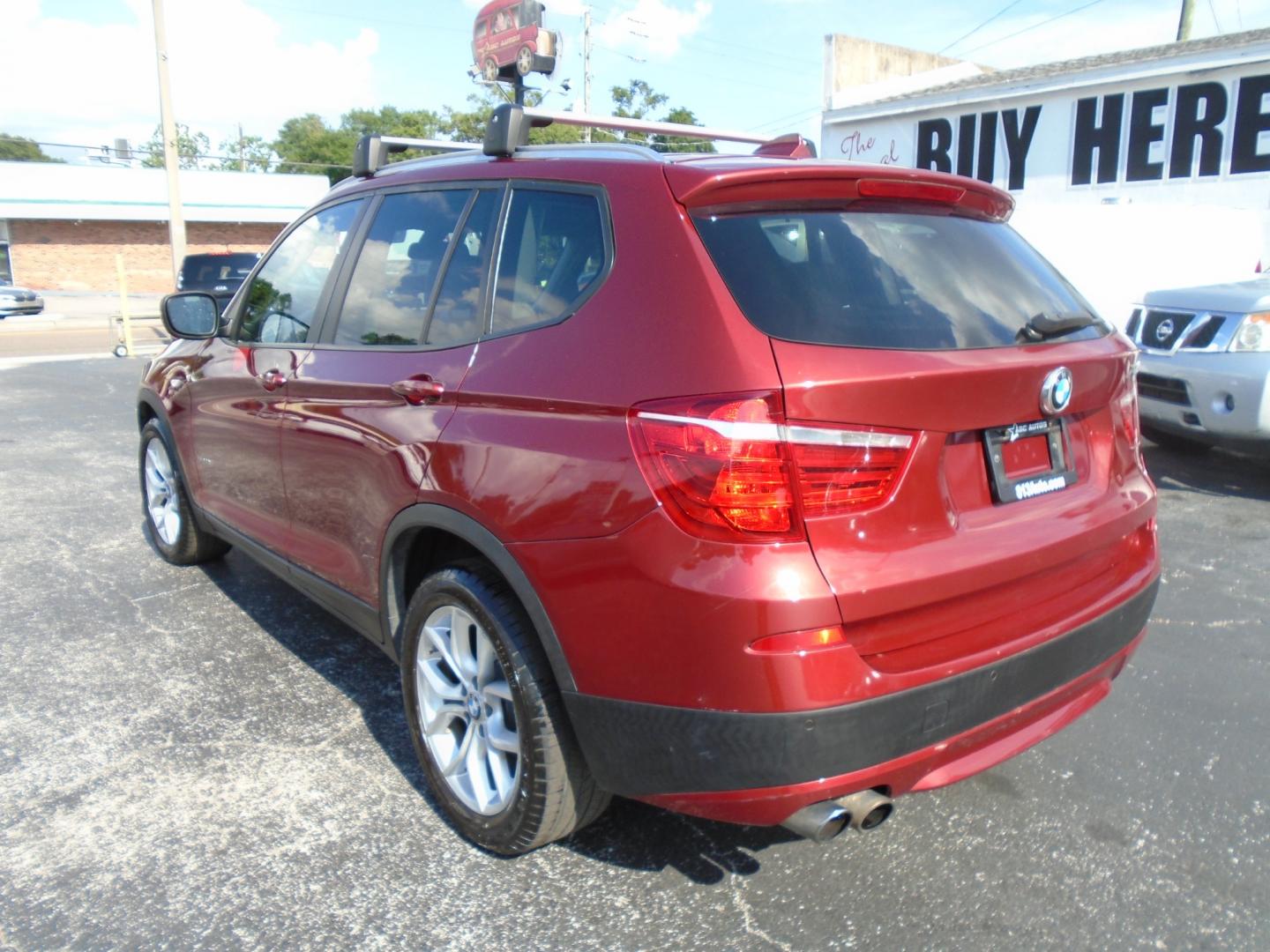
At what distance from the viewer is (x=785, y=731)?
2039 millimetres

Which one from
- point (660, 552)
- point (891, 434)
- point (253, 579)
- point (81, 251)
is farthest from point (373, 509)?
point (81, 251)

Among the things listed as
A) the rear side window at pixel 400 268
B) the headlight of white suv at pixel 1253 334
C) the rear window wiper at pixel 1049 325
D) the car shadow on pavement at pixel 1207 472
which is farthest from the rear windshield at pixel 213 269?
the rear window wiper at pixel 1049 325

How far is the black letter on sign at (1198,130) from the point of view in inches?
562

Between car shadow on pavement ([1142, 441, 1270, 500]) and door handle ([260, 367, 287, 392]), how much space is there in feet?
19.2

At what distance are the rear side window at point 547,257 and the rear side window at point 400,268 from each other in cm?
33

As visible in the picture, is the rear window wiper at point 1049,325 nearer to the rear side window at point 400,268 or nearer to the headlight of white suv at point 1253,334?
the rear side window at point 400,268

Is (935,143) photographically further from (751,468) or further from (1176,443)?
(751,468)

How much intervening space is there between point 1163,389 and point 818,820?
18.6 feet

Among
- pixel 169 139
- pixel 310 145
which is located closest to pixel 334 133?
pixel 310 145

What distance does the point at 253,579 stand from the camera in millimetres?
5020

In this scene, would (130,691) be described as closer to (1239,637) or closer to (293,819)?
(293,819)

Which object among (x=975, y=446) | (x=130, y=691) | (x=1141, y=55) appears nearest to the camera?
(x=975, y=446)

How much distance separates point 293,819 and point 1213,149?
15.8 metres

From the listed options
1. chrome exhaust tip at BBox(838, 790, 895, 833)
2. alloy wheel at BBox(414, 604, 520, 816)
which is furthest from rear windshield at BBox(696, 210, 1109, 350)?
alloy wheel at BBox(414, 604, 520, 816)
